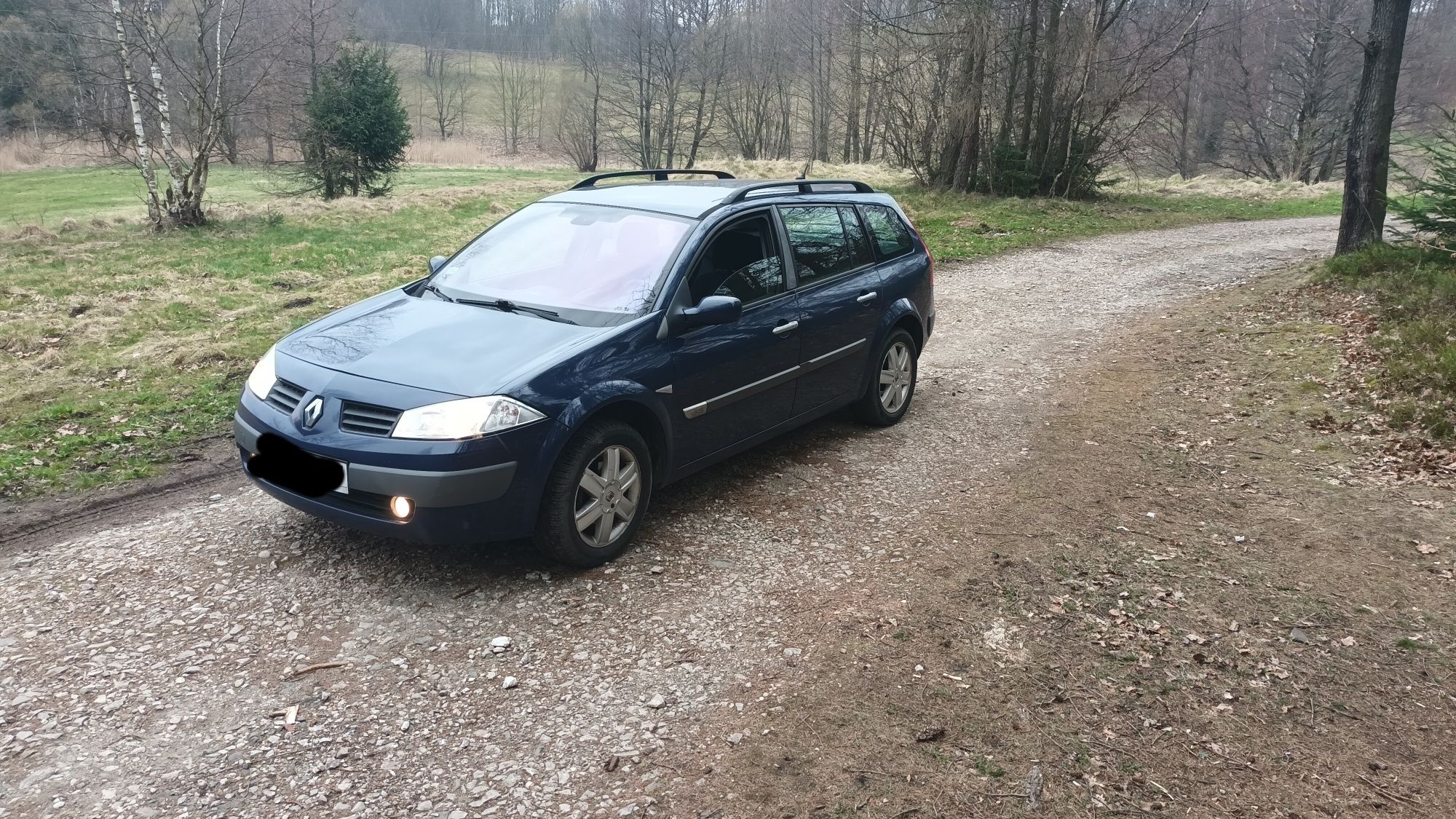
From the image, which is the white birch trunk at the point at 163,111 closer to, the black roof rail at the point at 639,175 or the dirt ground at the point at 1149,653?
the black roof rail at the point at 639,175

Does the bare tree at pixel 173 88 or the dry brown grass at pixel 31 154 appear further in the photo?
the dry brown grass at pixel 31 154

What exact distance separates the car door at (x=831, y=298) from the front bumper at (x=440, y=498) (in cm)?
220

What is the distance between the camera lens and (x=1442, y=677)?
383 centimetres

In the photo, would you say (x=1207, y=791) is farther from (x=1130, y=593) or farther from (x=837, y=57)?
(x=837, y=57)

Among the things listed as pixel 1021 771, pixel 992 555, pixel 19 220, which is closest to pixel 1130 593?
pixel 992 555

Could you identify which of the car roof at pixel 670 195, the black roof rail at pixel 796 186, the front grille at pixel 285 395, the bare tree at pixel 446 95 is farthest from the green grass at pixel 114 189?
the bare tree at pixel 446 95

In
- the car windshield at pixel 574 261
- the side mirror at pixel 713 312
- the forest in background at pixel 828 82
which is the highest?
the forest in background at pixel 828 82

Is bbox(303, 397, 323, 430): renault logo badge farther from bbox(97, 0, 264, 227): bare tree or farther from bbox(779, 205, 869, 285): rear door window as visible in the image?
bbox(97, 0, 264, 227): bare tree

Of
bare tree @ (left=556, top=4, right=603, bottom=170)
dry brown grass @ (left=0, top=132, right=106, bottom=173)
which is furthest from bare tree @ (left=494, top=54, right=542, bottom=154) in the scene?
dry brown grass @ (left=0, top=132, right=106, bottom=173)

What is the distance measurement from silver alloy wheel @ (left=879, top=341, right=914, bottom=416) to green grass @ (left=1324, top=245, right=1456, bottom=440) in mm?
3537

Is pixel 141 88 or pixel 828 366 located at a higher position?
pixel 141 88

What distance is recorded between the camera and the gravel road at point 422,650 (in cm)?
312

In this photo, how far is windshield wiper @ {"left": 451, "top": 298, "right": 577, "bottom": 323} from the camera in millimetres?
4789

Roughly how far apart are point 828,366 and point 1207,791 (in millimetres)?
3474
